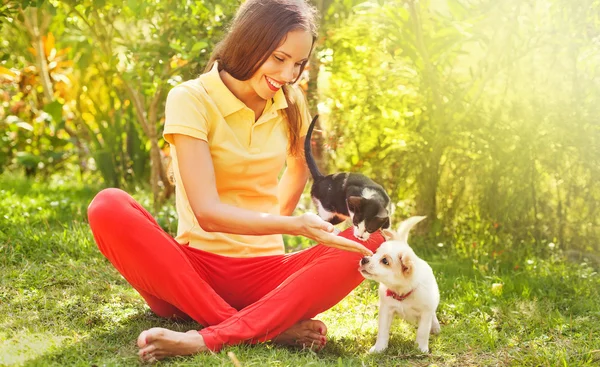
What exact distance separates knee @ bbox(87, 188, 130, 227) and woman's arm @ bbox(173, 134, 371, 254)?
0.24 meters

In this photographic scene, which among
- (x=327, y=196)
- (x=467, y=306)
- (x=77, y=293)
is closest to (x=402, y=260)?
(x=467, y=306)

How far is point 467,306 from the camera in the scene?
3461mm

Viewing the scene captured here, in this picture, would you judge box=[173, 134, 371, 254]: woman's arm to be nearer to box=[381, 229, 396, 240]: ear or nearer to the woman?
the woman

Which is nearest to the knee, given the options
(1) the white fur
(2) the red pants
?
(2) the red pants

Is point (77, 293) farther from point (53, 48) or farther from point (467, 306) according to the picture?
point (53, 48)

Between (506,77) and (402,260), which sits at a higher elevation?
(506,77)

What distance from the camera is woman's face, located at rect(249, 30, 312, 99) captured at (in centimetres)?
275

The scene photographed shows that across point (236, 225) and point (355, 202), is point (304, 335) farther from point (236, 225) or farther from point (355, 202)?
point (355, 202)

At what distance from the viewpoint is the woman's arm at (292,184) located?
10.7ft

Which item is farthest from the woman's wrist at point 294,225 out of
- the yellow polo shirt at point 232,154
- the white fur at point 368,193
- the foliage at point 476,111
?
the foliage at point 476,111

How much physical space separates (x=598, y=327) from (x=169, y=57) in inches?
114

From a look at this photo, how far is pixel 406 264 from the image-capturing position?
293cm

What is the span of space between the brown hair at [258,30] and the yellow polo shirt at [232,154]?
0.11 meters

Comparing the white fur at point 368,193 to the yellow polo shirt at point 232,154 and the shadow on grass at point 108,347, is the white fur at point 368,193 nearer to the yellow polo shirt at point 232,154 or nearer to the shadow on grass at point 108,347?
the yellow polo shirt at point 232,154
